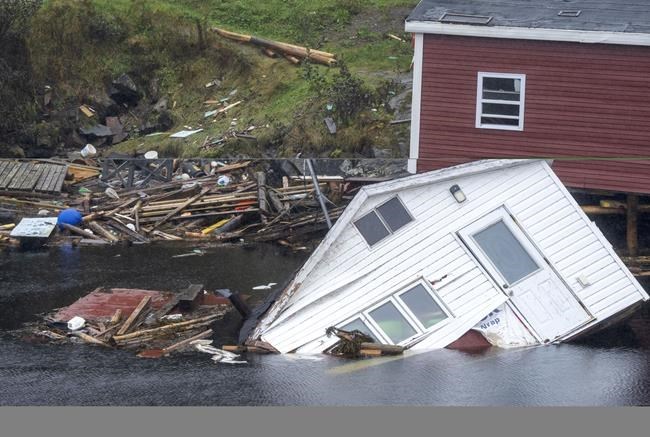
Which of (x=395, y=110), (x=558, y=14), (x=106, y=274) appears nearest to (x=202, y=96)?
(x=395, y=110)

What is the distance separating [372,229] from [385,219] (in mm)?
216

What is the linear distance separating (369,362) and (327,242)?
1.92 m

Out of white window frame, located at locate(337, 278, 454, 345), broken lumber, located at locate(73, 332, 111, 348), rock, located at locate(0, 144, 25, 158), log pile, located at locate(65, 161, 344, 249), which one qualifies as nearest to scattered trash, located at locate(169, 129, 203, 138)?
rock, located at locate(0, 144, 25, 158)

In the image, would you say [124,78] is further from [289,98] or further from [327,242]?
[327,242]

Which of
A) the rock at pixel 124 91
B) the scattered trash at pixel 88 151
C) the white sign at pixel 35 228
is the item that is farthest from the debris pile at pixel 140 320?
the rock at pixel 124 91

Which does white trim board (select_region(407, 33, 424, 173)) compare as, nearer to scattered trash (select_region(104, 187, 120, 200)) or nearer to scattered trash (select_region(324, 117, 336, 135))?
scattered trash (select_region(324, 117, 336, 135))

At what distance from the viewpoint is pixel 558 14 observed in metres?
17.6

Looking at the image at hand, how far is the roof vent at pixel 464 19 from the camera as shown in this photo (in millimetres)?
17406

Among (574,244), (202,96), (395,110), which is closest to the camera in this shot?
(574,244)

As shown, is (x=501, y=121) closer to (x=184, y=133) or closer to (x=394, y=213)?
(x=394, y=213)

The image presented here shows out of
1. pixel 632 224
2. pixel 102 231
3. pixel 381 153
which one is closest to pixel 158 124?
pixel 381 153

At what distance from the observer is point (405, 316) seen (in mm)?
15344

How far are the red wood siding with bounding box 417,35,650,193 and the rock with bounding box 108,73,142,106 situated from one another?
10.1 metres

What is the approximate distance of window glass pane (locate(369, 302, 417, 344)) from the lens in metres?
15.3
